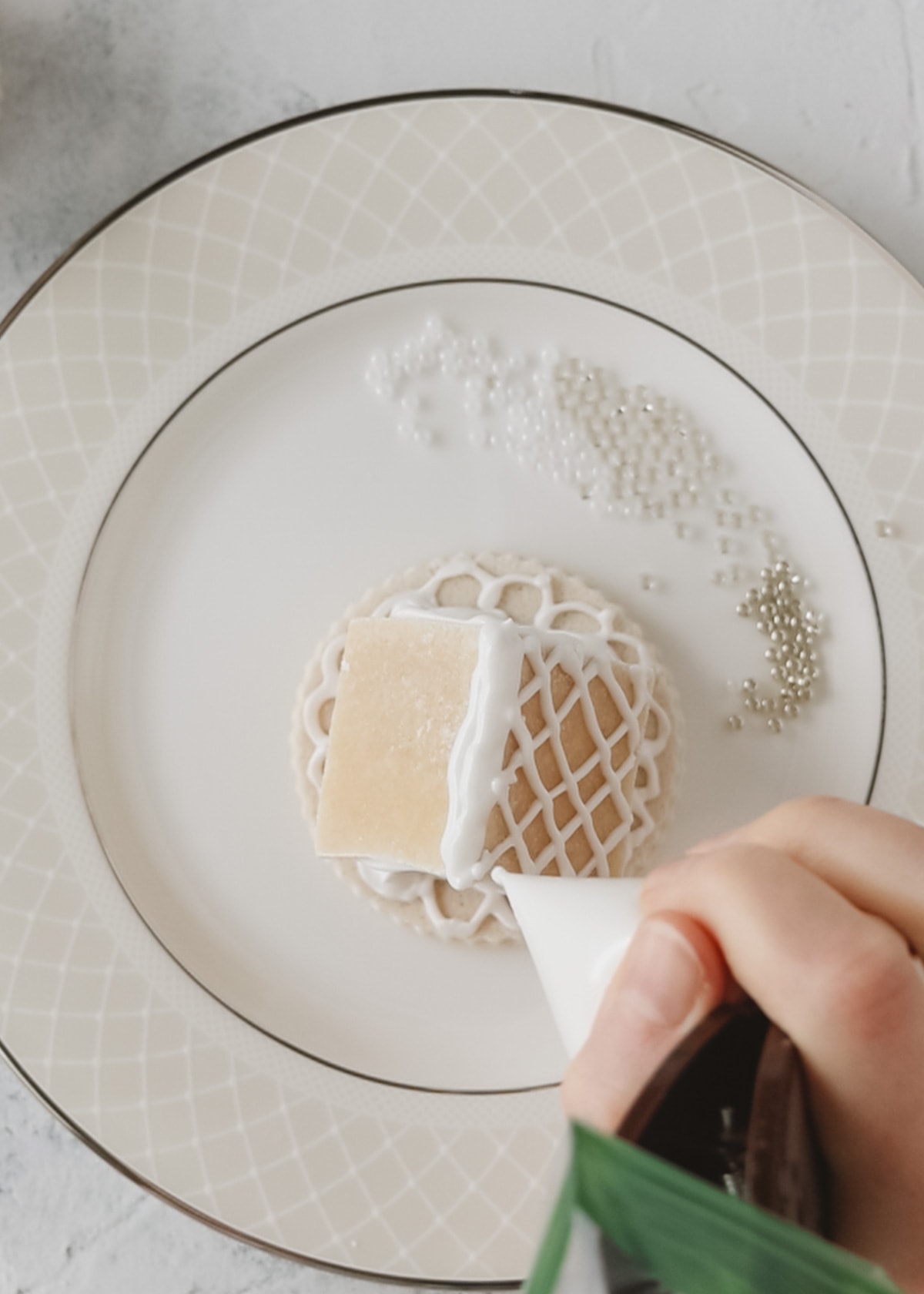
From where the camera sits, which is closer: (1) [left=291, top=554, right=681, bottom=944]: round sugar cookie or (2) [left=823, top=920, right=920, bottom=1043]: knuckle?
(2) [left=823, top=920, right=920, bottom=1043]: knuckle

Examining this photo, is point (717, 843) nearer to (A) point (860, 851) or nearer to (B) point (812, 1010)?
(A) point (860, 851)

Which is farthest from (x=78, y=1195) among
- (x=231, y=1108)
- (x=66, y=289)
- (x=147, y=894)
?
(x=66, y=289)

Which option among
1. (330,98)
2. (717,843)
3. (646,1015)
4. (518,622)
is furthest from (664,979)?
(330,98)

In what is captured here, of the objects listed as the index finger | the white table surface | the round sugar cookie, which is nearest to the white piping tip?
the index finger

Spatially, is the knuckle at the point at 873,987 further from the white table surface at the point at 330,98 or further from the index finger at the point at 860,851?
the white table surface at the point at 330,98

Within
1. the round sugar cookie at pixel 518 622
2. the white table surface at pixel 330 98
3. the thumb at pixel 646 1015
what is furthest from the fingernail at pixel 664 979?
the white table surface at pixel 330 98

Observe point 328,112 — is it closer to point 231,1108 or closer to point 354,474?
point 354,474

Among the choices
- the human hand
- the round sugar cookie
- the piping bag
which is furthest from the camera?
the round sugar cookie

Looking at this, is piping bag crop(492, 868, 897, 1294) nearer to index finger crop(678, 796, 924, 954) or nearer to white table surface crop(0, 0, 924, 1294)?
index finger crop(678, 796, 924, 954)
